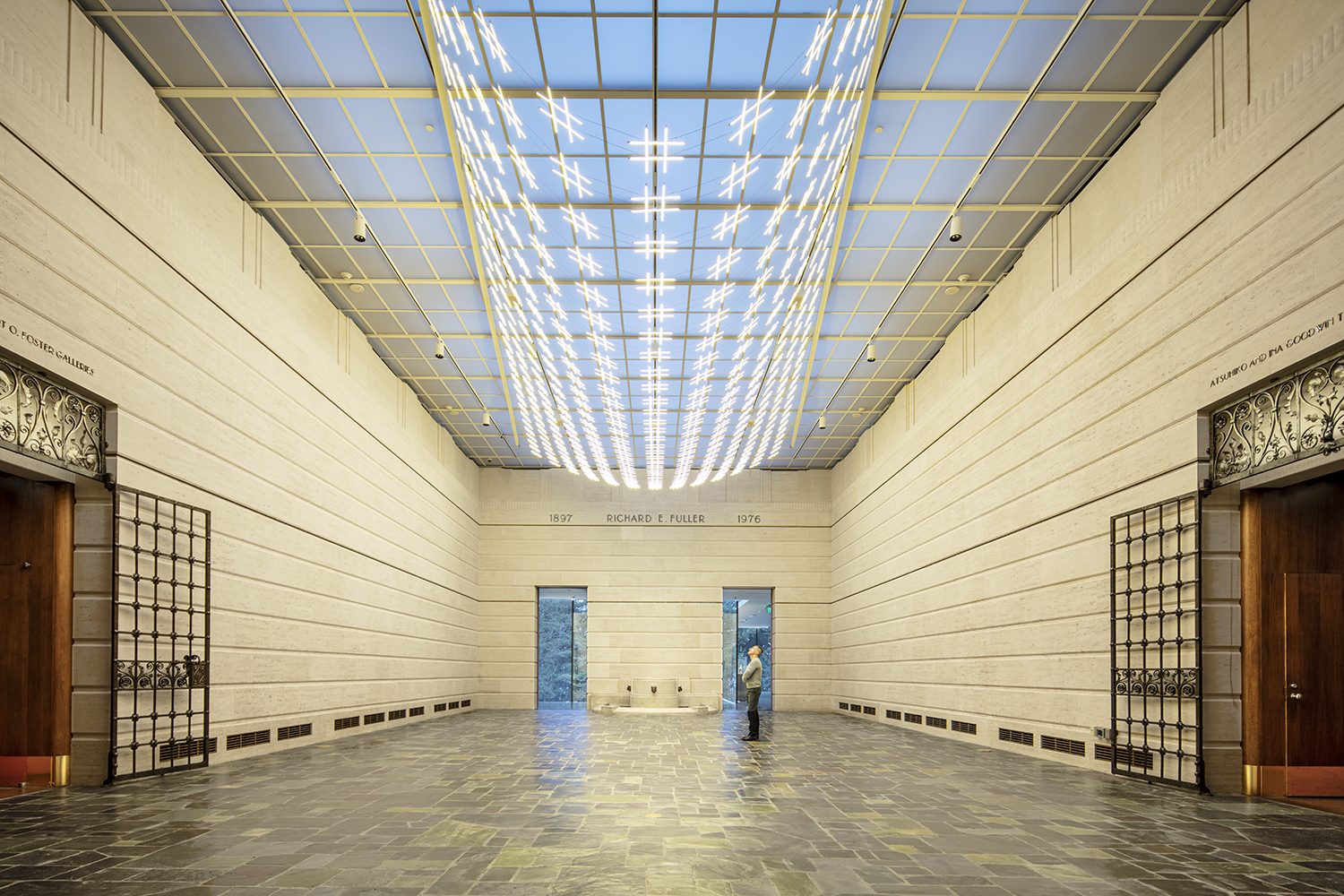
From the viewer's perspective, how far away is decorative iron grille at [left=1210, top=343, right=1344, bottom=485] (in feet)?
25.5

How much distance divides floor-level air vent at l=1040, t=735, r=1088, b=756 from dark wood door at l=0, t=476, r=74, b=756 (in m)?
12.0

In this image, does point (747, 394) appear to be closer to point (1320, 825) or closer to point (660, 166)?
point (660, 166)

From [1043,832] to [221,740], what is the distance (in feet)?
33.3

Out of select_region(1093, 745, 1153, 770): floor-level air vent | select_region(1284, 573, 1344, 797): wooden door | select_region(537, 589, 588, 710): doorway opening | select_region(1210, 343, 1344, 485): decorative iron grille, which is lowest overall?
select_region(537, 589, 588, 710): doorway opening

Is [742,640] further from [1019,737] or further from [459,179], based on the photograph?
[459,179]

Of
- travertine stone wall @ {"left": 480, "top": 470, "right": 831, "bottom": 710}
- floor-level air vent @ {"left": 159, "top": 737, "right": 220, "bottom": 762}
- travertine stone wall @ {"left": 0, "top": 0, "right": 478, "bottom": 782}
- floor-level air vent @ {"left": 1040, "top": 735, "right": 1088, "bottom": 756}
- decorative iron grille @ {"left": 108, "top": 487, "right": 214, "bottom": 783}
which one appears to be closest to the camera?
travertine stone wall @ {"left": 0, "top": 0, "right": 478, "bottom": 782}

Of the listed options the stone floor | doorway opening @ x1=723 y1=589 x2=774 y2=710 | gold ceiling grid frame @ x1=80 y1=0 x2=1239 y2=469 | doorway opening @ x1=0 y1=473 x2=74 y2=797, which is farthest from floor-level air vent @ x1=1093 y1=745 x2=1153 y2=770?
doorway opening @ x1=723 y1=589 x2=774 y2=710

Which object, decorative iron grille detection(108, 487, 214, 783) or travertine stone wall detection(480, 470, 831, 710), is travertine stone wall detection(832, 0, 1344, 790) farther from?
decorative iron grille detection(108, 487, 214, 783)

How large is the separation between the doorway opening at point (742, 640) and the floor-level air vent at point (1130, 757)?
17909 mm

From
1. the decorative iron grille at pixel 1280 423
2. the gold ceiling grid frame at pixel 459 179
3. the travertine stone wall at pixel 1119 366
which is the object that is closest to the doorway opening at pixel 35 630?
the gold ceiling grid frame at pixel 459 179

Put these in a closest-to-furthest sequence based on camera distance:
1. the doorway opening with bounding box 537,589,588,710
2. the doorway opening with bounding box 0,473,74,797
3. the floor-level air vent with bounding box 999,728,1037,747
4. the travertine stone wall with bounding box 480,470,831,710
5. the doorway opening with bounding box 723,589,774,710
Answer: the doorway opening with bounding box 0,473,74,797 < the floor-level air vent with bounding box 999,728,1037,747 < the travertine stone wall with bounding box 480,470,831,710 < the doorway opening with bounding box 537,589,588,710 < the doorway opening with bounding box 723,589,774,710

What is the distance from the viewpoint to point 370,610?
61.9ft

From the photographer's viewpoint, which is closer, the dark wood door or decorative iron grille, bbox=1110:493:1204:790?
the dark wood door

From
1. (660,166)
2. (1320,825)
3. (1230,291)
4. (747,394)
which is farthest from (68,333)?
(747,394)
